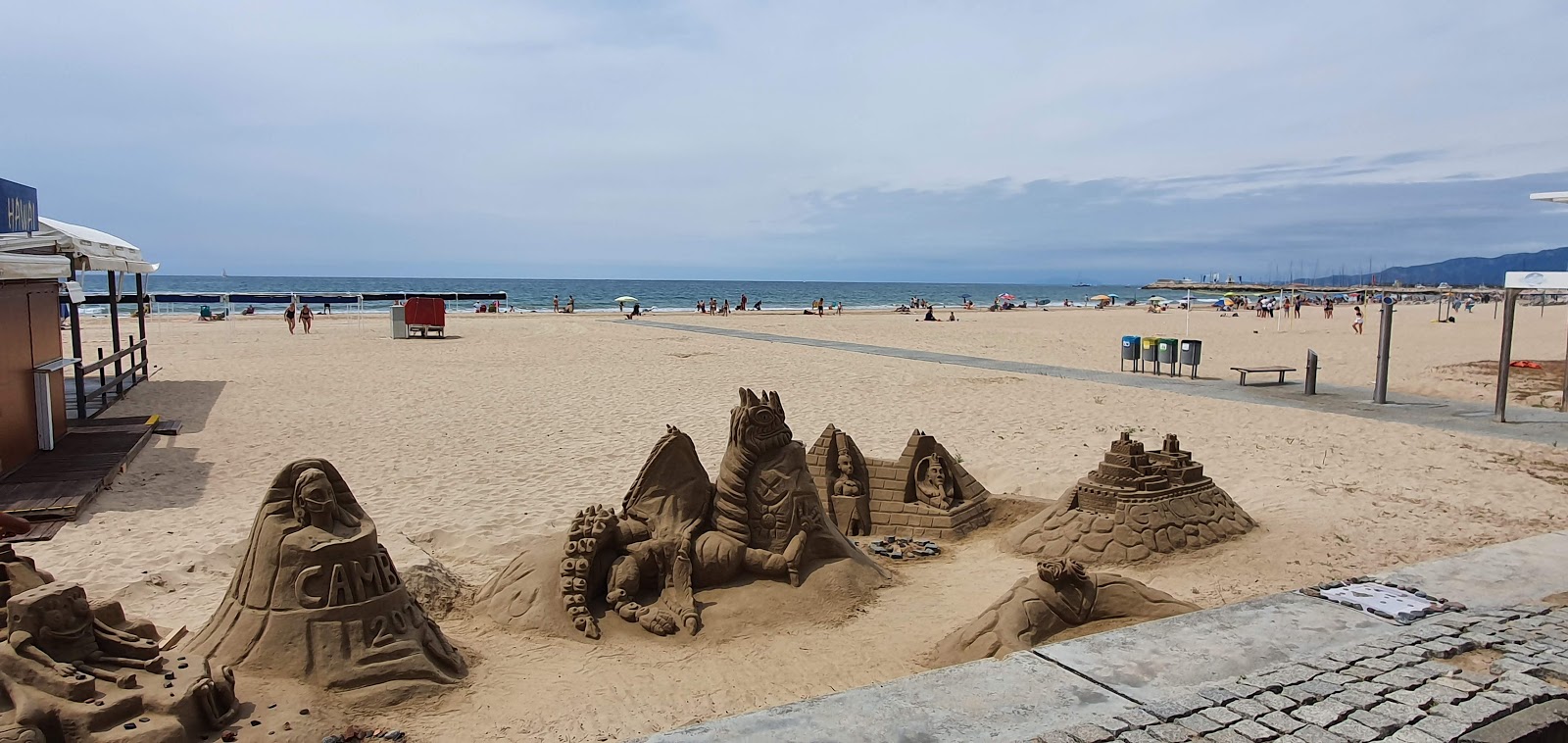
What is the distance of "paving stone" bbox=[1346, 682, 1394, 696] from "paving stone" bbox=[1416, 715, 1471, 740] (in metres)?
0.22

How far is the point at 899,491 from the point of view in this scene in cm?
839

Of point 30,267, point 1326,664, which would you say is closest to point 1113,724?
point 1326,664

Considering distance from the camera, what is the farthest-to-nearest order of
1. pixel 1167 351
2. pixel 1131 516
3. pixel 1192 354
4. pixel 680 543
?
pixel 1167 351 → pixel 1192 354 → pixel 1131 516 → pixel 680 543

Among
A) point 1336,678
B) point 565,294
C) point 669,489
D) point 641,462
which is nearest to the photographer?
point 1336,678

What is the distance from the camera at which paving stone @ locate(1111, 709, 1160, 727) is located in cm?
343

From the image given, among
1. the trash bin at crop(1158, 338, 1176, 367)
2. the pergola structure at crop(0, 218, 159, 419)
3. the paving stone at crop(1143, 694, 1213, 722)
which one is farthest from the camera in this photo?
the trash bin at crop(1158, 338, 1176, 367)

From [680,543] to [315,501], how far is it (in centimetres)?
223

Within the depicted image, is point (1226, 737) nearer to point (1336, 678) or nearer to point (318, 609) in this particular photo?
Answer: point (1336, 678)

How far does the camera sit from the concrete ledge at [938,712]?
11.0ft

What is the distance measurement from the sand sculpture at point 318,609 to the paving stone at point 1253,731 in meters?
3.78

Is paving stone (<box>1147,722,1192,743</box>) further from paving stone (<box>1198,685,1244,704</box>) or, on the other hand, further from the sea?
the sea

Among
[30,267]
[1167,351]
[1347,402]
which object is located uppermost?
[30,267]

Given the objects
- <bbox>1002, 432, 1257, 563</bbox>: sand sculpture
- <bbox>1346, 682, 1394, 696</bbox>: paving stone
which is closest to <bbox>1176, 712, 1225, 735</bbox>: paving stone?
<bbox>1346, 682, 1394, 696</bbox>: paving stone

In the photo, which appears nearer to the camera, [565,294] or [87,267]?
[87,267]
